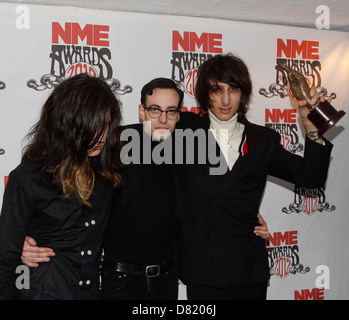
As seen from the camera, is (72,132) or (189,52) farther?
(189,52)

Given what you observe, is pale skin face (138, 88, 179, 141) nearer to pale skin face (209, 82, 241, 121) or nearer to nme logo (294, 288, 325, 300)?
pale skin face (209, 82, 241, 121)

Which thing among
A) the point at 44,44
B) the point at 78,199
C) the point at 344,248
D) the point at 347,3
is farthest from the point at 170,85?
the point at 344,248

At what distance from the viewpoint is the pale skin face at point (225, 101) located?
209cm

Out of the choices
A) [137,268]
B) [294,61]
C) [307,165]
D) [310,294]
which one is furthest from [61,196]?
[310,294]

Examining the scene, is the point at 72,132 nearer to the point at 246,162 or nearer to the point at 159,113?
the point at 159,113

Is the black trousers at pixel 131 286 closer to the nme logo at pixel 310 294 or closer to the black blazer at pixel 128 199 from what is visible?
the black blazer at pixel 128 199

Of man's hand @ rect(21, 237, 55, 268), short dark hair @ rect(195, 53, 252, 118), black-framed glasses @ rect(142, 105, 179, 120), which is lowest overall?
man's hand @ rect(21, 237, 55, 268)

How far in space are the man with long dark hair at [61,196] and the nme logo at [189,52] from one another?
140 centimetres

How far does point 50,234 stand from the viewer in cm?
154

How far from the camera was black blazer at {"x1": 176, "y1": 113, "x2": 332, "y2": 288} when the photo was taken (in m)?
1.99

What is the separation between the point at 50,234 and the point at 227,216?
86 centimetres

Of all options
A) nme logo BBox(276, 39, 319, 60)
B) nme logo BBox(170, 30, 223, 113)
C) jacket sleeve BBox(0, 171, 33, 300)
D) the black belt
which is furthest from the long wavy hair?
nme logo BBox(276, 39, 319, 60)

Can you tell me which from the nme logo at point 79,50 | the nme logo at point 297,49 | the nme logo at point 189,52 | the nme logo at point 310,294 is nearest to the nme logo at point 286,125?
the nme logo at point 297,49
